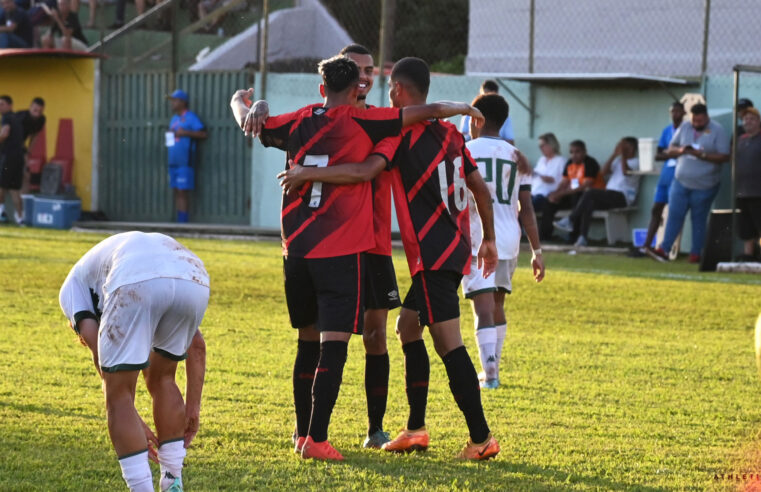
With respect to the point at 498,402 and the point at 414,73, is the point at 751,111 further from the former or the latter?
the point at 414,73

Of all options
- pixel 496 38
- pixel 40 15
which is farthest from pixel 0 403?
pixel 40 15

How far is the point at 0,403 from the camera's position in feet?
23.5

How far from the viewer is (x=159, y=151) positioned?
Answer: 24.4 metres

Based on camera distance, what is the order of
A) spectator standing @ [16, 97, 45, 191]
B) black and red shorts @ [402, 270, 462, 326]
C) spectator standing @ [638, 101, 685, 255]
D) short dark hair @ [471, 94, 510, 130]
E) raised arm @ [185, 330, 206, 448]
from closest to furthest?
raised arm @ [185, 330, 206, 448], black and red shorts @ [402, 270, 462, 326], short dark hair @ [471, 94, 510, 130], spectator standing @ [638, 101, 685, 255], spectator standing @ [16, 97, 45, 191]

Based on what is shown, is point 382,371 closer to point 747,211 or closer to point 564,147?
point 747,211

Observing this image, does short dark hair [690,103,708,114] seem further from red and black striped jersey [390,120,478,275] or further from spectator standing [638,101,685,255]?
red and black striped jersey [390,120,478,275]

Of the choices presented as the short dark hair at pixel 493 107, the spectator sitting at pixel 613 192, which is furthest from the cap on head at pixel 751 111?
the short dark hair at pixel 493 107

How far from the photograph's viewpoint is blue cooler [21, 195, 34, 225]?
24.0 m

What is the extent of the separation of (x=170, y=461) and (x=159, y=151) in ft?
65.1

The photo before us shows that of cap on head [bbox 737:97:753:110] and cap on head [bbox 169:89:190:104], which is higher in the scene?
cap on head [bbox 169:89:190:104]

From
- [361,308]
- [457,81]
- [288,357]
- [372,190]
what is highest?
[457,81]

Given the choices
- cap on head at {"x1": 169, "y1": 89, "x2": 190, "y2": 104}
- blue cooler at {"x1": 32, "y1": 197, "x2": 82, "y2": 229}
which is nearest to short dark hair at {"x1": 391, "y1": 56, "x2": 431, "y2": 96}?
cap on head at {"x1": 169, "y1": 89, "x2": 190, "y2": 104}

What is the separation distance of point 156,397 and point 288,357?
4362mm

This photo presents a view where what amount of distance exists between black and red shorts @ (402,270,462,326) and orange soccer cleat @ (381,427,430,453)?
0.55 meters
